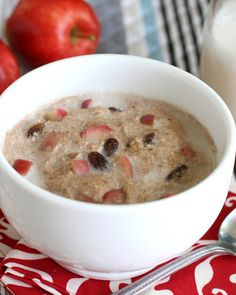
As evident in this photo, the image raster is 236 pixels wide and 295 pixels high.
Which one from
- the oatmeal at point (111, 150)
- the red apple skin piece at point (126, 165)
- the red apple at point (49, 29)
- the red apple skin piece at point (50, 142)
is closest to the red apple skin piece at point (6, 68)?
the red apple at point (49, 29)

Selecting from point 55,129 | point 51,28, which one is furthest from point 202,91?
point 51,28

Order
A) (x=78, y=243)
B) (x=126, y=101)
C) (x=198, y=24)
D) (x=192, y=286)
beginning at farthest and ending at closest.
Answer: (x=198, y=24) < (x=126, y=101) < (x=192, y=286) < (x=78, y=243)

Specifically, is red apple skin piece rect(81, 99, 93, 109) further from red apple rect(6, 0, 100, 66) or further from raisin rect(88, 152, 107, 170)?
red apple rect(6, 0, 100, 66)

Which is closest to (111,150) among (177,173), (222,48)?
(177,173)

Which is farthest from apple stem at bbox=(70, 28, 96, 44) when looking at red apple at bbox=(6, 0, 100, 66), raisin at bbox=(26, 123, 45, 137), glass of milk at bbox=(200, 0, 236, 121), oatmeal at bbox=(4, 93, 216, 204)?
raisin at bbox=(26, 123, 45, 137)

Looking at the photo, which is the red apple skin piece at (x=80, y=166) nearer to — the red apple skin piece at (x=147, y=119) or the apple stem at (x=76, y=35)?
the red apple skin piece at (x=147, y=119)

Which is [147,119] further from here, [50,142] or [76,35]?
[76,35]

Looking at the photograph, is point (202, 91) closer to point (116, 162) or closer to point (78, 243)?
point (116, 162)
